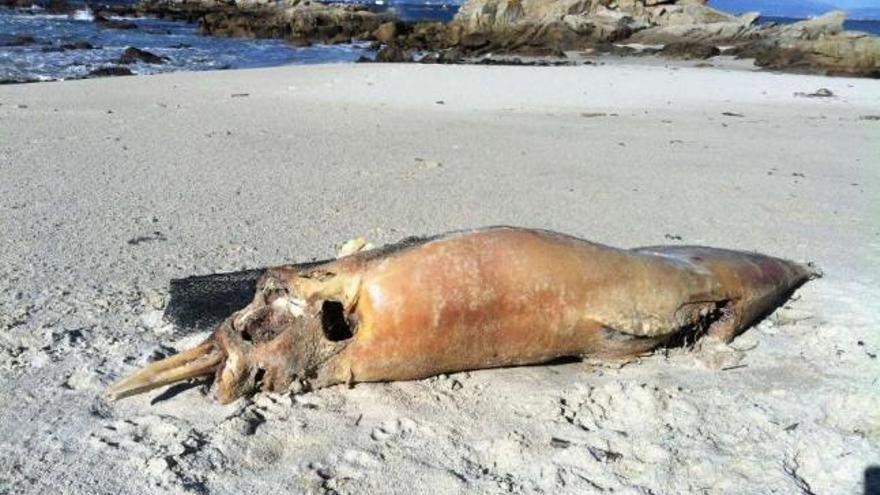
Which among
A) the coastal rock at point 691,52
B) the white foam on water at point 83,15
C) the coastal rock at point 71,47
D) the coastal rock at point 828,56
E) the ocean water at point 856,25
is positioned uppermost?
the coastal rock at point 828,56

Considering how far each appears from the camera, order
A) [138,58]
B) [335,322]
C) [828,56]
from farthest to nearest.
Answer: [828,56] < [138,58] < [335,322]

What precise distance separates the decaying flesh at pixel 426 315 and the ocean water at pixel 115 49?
44.3ft

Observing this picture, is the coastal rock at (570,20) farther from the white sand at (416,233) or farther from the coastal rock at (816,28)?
the white sand at (416,233)

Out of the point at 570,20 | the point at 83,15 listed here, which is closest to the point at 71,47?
the point at 83,15

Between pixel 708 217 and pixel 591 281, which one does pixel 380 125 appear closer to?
pixel 708 217

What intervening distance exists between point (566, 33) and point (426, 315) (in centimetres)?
3147

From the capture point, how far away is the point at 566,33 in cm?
3222

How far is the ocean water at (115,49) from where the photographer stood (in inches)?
666

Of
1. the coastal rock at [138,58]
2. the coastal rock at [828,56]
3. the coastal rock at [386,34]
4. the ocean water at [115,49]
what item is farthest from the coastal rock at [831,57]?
the coastal rock at [138,58]

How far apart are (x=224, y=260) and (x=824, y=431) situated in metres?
2.98

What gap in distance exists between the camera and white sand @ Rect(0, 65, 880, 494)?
7.65 ft

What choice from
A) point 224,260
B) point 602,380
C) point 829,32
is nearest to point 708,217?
point 602,380

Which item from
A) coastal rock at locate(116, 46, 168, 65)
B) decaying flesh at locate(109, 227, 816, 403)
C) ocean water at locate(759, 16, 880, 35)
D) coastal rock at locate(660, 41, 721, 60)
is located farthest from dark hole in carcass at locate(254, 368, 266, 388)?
ocean water at locate(759, 16, 880, 35)

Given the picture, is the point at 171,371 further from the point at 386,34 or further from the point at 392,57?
the point at 386,34
